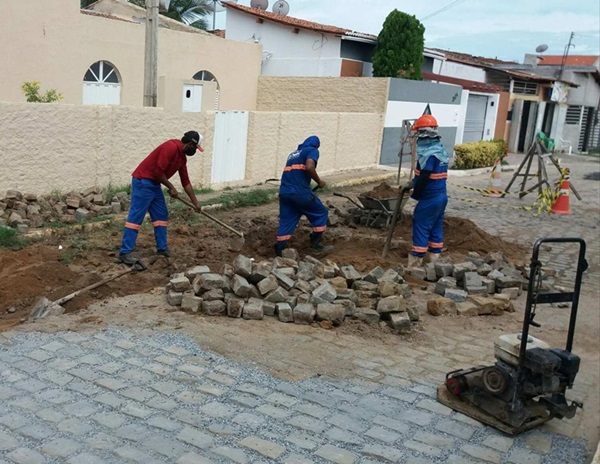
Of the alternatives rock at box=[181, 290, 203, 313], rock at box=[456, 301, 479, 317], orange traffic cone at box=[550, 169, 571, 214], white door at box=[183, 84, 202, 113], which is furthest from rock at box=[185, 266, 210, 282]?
orange traffic cone at box=[550, 169, 571, 214]

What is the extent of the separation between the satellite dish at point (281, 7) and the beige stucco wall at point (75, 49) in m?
6.38

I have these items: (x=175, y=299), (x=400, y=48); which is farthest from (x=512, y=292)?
(x=400, y=48)

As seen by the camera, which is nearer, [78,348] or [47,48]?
[78,348]

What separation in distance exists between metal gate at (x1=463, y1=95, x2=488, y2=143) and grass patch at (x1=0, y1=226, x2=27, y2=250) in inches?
846

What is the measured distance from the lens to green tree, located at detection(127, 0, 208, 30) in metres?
28.9

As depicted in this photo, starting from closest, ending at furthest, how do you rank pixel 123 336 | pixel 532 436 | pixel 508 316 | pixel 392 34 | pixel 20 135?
pixel 532 436 < pixel 123 336 < pixel 508 316 < pixel 20 135 < pixel 392 34

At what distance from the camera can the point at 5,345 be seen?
5000 mm

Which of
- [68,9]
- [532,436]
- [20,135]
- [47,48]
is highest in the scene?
[68,9]

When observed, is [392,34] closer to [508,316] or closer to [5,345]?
[508,316]

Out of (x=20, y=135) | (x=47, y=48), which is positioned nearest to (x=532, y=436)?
(x=20, y=135)

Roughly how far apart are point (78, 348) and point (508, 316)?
4221 mm

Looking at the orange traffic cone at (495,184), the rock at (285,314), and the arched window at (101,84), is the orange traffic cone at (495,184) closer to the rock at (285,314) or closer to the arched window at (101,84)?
the arched window at (101,84)

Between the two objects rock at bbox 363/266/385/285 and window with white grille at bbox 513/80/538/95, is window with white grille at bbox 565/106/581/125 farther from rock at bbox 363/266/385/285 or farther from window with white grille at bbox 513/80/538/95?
rock at bbox 363/266/385/285

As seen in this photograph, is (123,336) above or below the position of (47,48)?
below
